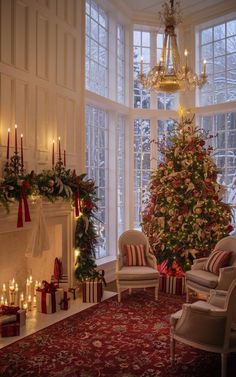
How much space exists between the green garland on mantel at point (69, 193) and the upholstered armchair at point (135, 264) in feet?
1.49

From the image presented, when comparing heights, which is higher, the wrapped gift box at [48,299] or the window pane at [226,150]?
the window pane at [226,150]

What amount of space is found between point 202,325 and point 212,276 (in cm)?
180

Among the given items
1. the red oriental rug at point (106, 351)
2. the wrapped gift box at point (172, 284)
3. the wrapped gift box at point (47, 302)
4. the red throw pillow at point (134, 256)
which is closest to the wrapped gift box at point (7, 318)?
the red oriental rug at point (106, 351)

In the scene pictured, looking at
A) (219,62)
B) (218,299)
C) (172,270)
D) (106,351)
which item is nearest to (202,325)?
(218,299)

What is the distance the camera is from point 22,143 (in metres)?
4.70

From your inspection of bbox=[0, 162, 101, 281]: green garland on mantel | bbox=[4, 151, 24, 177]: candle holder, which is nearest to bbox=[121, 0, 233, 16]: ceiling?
bbox=[0, 162, 101, 281]: green garland on mantel

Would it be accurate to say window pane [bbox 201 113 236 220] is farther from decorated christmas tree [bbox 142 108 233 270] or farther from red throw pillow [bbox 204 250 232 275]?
red throw pillow [bbox 204 250 232 275]

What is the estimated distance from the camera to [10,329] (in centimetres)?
404

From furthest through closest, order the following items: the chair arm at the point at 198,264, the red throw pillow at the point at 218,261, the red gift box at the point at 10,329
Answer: the chair arm at the point at 198,264 → the red throw pillow at the point at 218,261 → the red gift box at the point at 10,329

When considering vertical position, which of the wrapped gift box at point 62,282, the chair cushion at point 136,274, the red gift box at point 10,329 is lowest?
the red gift box at point 10,329

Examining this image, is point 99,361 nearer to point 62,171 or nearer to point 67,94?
point 62,171

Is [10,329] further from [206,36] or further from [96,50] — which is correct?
[206,36]

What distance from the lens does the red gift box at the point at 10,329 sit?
13.1 ft

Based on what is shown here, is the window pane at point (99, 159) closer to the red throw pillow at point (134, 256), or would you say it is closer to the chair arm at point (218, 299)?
the red throw pillow at point (134, 256)
